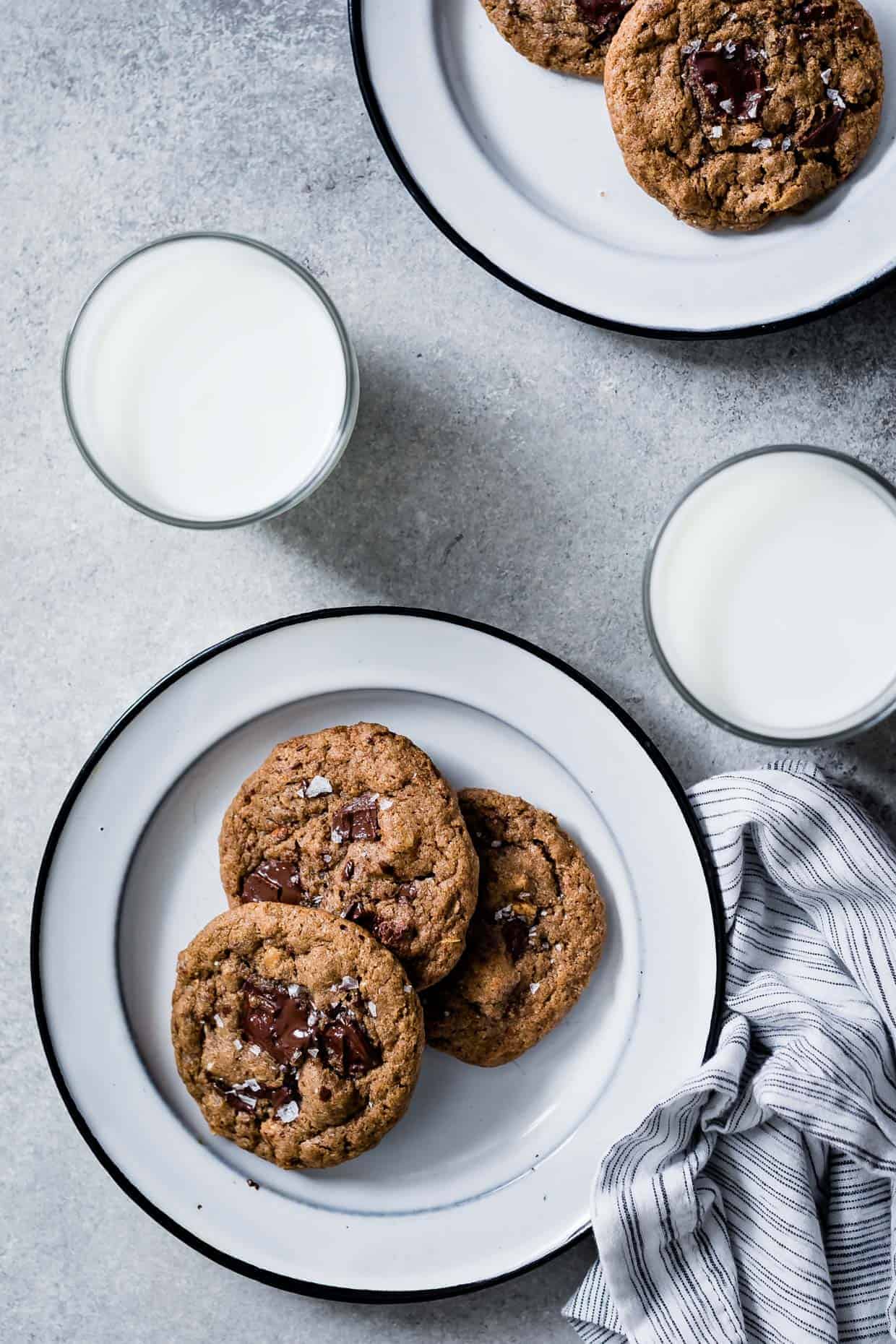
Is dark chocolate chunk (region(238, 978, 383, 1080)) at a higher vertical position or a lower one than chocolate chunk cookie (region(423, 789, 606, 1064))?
lower

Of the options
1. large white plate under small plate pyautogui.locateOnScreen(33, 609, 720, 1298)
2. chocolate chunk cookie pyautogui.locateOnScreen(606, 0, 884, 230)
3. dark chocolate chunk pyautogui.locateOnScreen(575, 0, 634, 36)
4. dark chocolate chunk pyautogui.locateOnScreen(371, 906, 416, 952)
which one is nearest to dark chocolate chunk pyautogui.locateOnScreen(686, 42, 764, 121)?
chocolate chunk cookie pyautogui.locateOnScreen(606, 0, 884, 230)

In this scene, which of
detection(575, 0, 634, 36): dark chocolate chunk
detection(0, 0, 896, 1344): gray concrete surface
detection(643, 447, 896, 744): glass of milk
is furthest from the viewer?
detection(0, 0, 896, 1344): gray concrete surface

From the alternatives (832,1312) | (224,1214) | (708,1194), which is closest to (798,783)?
(708,1194)

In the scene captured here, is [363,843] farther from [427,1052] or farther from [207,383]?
[207,383]

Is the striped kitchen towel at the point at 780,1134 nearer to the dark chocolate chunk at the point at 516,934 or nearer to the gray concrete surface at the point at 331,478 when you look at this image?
the gray concrete surface at the point at 331,478

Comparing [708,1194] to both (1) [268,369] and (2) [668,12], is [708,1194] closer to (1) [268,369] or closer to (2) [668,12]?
(1) [268,369]

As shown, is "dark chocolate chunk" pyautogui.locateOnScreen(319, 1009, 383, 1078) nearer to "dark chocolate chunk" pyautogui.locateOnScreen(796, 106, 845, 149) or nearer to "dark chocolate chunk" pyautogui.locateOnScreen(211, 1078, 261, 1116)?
"dark chocolate chunk" pyautogui.locateOnScreen(211, 1078, 261, 1116)
